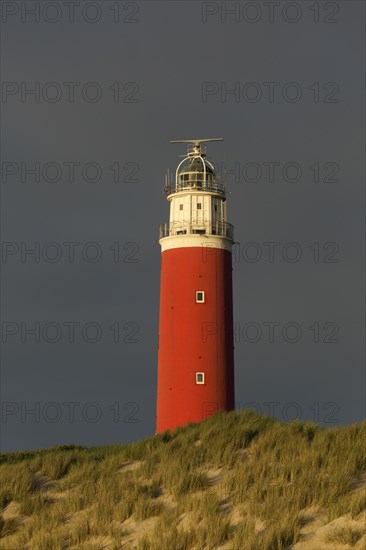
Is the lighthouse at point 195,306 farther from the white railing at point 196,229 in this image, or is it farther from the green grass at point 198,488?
the green grass at point 198,488

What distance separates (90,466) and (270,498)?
6166 mm

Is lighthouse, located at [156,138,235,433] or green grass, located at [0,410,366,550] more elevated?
lighthouse, located at [156,138,235,433]

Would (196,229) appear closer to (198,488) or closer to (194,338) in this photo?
(194,338)

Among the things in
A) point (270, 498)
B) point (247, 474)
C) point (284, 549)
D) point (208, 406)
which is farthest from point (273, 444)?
point (208, 406)

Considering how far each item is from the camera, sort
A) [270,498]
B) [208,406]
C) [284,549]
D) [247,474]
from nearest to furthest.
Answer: [284,549] → [270,498] → [247,474] → [208,406]

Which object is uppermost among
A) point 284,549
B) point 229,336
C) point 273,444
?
point 229,336

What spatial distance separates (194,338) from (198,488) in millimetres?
20388

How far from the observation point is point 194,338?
42750 mm

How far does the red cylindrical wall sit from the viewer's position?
42469mm

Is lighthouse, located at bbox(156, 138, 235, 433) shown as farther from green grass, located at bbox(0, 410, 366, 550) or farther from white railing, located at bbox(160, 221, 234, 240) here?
green grass, located at bbox(0, 410, 366, 550)

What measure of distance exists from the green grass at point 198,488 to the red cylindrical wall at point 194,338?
15.5m

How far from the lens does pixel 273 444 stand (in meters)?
24.2

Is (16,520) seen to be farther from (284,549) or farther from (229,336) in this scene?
(229,336)

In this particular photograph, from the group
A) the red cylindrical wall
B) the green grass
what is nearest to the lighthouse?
the red cylindrical wall
